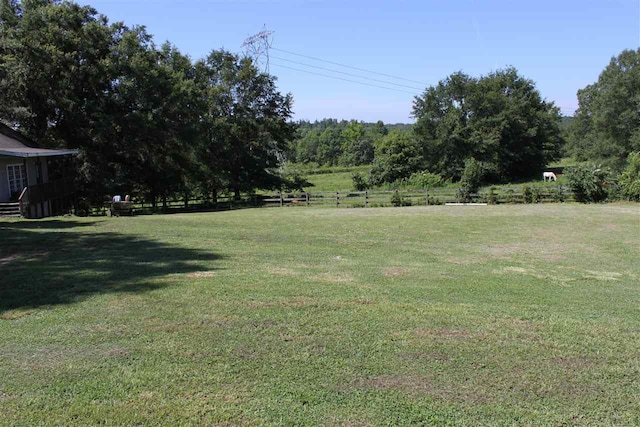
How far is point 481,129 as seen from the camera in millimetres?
52375

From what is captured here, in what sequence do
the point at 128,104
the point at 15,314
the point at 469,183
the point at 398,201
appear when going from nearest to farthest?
the point at 15,314 < the point at 128,104 < the point at 398,201 < the point at 469,183

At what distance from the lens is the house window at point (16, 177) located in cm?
2325

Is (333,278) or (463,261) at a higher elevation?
Result: (333,278)

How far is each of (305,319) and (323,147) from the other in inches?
4719

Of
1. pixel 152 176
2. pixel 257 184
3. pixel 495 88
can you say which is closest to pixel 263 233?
pixel 152 176

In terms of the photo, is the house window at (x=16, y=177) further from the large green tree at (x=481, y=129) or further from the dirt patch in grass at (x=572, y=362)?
the large green tree at (x=481, y=129)

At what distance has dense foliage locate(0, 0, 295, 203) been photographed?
27062 mm

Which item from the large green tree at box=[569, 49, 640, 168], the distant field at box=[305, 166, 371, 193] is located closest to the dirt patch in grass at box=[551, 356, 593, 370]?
the distant field at box=[305, 166, 371, 193]

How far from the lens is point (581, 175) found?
2875cm

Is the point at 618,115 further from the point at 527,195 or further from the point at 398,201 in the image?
the point at 398,201

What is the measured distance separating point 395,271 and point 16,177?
21.9 meters

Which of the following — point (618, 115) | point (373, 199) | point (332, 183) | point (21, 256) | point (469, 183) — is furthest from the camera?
point (332, 183)

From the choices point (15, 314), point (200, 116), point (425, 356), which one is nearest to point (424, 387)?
point (425, 356)

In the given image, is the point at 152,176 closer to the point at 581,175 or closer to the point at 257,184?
the point at 257,184
